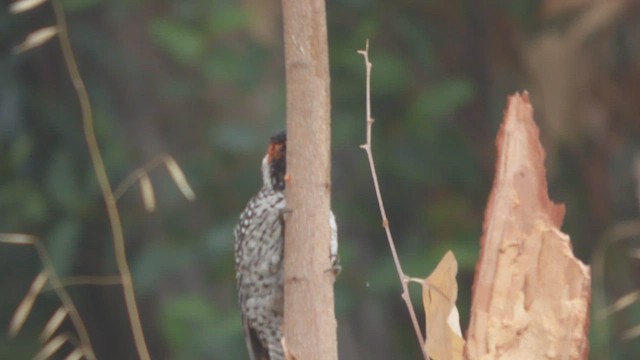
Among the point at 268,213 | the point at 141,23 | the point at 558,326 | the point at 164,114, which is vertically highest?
the point at 141,23

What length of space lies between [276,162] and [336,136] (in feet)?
5.09

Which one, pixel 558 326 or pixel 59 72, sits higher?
pixel 59 72

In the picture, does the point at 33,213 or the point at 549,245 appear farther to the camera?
the point at 33,213

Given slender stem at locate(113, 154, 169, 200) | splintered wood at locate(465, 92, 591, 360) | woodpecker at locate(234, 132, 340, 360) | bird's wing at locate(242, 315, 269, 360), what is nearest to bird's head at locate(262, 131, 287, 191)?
woodpecker at locate(234, 132, 340, 360)

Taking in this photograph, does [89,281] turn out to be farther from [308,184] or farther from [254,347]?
[308,184]

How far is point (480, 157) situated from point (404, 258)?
56 centimetres

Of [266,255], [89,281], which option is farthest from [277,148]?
[89,281]

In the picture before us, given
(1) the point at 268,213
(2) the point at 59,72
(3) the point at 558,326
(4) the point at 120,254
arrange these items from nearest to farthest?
1. (3) the point at 558,326
2. (4) the point at 120,254
3. (1) the point at 268,213
4. (2) the point at 59,72

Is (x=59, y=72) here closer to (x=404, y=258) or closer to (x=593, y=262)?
(x=404, y=258)

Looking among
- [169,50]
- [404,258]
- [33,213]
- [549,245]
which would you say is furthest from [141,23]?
[549,245]

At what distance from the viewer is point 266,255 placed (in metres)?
2.91

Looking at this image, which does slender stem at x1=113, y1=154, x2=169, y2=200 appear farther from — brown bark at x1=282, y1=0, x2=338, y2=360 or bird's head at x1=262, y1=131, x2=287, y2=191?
brown bark at x1=282, y1=0, x2=338, y2=360

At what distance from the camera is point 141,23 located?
4.66 m

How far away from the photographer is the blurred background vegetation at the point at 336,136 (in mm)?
4422
